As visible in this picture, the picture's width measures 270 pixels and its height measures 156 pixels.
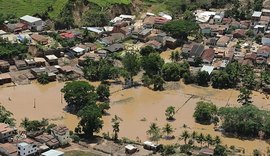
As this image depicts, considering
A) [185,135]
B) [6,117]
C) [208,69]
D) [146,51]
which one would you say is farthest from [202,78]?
[6,117]

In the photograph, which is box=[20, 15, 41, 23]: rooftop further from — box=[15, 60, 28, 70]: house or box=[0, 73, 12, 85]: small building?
box=[0, 73, 12, 85]: small building

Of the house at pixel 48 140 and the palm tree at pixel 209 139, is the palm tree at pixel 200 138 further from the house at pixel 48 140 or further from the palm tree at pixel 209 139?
the house at pixel 48 140

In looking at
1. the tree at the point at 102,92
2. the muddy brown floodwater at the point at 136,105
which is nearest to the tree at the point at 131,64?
the muddy brown floodwater at the point at 136,105

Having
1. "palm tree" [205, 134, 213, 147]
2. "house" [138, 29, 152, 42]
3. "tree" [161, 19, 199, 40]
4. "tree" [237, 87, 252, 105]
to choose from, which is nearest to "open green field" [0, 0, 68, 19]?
"house" [138, 29, 152, 42]

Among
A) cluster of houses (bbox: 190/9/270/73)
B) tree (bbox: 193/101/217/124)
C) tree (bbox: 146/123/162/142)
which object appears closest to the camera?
tree (bbox: 146/123/162/142)

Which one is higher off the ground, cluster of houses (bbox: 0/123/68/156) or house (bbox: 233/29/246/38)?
house (bbox: 233/29/246/38)

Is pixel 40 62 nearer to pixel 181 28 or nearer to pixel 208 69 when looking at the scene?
pixel 208 69
